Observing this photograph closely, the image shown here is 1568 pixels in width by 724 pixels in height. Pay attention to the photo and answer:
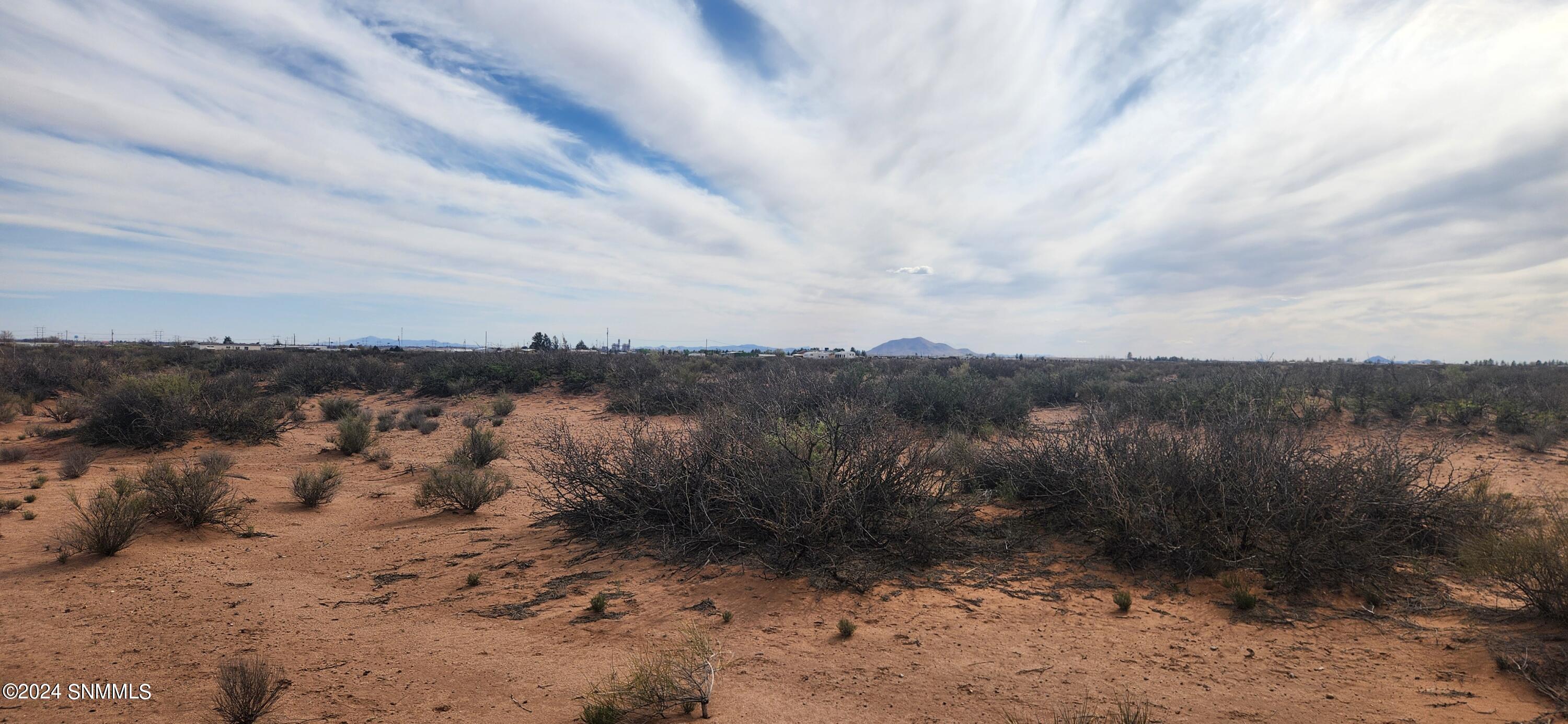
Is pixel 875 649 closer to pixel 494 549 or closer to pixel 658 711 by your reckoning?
pixel 658 711

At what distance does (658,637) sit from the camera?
4.80m

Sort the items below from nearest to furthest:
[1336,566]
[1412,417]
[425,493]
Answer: [1336,566] → [425,493] → [1412,417]

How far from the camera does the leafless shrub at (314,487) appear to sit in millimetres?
8898

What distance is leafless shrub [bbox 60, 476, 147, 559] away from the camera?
20.9ft

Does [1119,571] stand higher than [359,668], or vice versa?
[1119,571]

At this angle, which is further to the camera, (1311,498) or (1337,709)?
(1311,498)

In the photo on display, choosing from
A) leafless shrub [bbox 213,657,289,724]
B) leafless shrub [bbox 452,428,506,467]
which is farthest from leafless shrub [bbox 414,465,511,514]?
leafless shrub [bbox 213,657,289,724]

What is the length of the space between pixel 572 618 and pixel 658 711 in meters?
1.84

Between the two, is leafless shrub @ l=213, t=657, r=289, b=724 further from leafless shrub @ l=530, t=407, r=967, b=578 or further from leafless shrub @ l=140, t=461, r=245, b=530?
leafless shrub @ l=140, t=461, r=245, b=530

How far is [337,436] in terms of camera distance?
14.1 meters

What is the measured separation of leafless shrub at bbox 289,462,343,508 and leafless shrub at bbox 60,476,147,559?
1.89 metres

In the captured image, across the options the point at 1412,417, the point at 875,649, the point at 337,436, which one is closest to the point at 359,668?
the point at 875,649

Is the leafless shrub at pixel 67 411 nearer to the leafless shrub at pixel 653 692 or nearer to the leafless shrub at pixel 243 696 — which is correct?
the leafless shrub at pixel 243 696

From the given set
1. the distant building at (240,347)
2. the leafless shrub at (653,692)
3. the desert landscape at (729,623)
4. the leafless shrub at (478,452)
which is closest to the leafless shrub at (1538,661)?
the desert landscape at (729,623)
